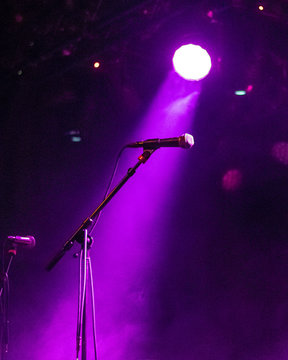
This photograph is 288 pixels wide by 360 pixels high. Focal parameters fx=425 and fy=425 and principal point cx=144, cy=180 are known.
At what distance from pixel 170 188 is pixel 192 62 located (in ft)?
4.67

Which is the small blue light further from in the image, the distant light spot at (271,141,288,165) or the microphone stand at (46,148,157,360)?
the microphone stand at (46,148,157,360)

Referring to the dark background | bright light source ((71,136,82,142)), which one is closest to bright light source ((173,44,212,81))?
the dark background

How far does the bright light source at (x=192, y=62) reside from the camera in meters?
4.19

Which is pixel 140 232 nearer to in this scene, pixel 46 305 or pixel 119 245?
pixel 119 245

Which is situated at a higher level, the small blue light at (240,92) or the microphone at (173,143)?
the small blue light at (240,92)

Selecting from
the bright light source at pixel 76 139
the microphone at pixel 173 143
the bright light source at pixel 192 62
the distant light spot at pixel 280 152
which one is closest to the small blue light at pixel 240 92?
the bright light source at pixel 192 62

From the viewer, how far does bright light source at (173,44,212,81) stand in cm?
419

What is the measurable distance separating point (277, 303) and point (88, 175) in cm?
251

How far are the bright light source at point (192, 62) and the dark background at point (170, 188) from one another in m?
0.11

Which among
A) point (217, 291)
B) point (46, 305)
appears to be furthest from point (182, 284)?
point (46, 305)

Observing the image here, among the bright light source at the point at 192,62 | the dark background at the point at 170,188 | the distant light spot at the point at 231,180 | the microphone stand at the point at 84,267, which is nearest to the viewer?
the microphone stand at the point at 84,267

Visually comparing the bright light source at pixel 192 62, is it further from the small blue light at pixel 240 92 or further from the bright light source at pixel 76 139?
the bright light source at pixel 76 139

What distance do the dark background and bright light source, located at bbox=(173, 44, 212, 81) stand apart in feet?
0.38

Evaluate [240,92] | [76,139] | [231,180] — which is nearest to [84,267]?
[76,139]
